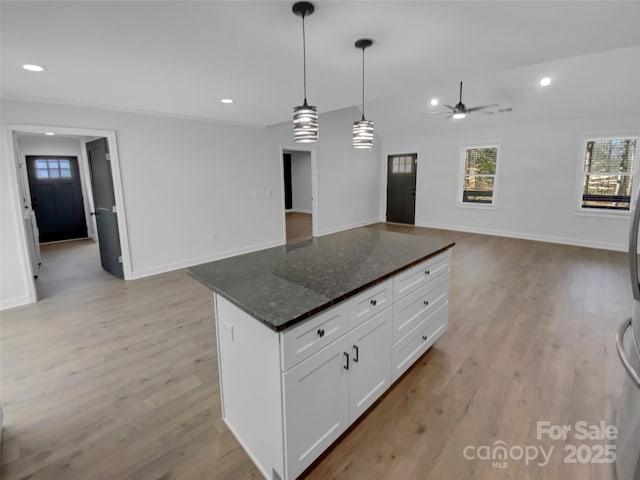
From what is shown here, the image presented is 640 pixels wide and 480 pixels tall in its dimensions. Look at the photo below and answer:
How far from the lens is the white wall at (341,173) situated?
22.9ft

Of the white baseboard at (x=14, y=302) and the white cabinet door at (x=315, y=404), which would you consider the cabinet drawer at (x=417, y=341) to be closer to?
the white cabinet door at (x=315, y=404)

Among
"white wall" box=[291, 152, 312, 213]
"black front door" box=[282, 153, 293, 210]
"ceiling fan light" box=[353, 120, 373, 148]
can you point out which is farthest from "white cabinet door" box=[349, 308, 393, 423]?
"black front door" box=[282, 153, 293, 210]

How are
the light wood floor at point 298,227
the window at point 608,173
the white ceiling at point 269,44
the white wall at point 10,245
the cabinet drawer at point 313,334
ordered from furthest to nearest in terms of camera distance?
the light wood floor at point 298,227
the window at point 608,173
the white wall at point 10,245
the white ceiling at point 269,44
the cabinet drawer at point 313,334

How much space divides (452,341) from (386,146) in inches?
276

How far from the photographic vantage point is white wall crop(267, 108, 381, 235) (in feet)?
22.9

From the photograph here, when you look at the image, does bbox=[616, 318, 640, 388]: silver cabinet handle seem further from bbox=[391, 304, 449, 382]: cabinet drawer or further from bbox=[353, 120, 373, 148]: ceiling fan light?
bbox=[353, 120, 373, 148]: ceiling fan light

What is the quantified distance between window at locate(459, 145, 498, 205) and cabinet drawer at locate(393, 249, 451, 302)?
566cm

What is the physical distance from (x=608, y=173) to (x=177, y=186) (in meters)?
7.73

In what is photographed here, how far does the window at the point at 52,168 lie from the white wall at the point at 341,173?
4912 mm

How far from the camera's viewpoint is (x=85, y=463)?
1.64 meters

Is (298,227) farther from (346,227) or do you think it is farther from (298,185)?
(298,185)

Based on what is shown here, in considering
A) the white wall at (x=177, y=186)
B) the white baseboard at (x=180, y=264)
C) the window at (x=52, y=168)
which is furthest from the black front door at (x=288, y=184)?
Answer: the window at (x=52, y=168)

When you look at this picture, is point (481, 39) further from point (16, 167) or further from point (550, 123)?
point (550, 123)

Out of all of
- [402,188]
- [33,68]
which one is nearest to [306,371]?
[33,68]
